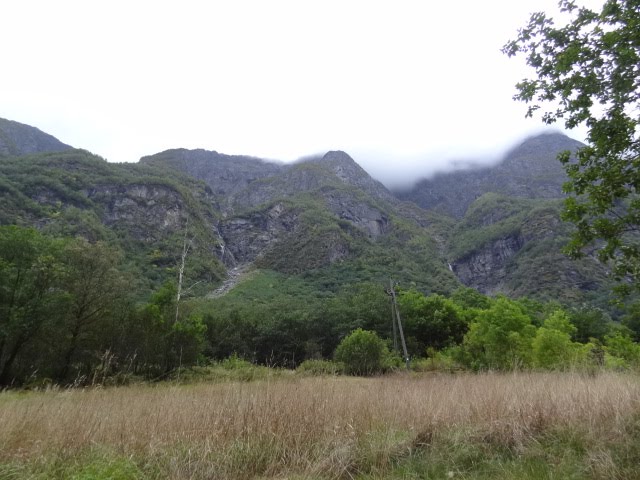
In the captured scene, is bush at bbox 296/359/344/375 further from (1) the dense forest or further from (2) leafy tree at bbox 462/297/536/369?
(2) leafy tree at bbox 462/297/536/369

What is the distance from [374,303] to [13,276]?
4275 centimetres

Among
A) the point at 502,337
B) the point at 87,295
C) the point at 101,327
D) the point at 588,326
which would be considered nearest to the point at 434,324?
the point at 588,326

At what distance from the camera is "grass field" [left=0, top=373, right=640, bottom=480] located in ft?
12.4

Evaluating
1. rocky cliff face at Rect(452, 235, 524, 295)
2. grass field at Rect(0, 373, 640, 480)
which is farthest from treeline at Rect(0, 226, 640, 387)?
rocky cliff face at Rect(452, 235, 524, 295)

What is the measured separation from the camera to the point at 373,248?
453ft

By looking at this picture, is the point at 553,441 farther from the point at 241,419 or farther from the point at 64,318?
the point at 64,318

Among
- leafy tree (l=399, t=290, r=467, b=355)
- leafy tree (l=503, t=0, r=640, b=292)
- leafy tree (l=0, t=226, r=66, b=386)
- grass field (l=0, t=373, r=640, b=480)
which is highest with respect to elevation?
leafy tree (l=503, t=0, r=640, b=292)

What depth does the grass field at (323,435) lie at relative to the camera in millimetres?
3770

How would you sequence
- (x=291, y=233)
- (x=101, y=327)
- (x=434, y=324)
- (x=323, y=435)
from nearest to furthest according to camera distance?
(x=323, y=435)
(x=101, y=327)
(x=434, y=324)
(x=291, y=233)

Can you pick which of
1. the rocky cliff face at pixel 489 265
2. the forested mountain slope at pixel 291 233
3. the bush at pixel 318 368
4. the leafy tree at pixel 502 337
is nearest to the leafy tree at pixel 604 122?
the bush at pixel 318 368

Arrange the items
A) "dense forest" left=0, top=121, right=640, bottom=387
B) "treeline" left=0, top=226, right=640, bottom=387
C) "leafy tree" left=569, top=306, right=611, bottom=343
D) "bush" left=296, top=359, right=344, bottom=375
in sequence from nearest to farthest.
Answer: "bush" left=296, top=359, right=344, bottom=375 → "treeline" left=0, top=226, right=640, bottom=387 → "dense forest" left=0, top=121, right=640, bottom=387 → "leafy tree" left=569, top=306, right=611, bottom=343

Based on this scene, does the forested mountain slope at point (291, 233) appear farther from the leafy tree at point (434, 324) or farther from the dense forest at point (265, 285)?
the leafy tree at point (434, 324)

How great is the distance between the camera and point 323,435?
4.40m

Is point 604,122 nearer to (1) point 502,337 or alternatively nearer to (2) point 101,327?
(1) point 502,337
